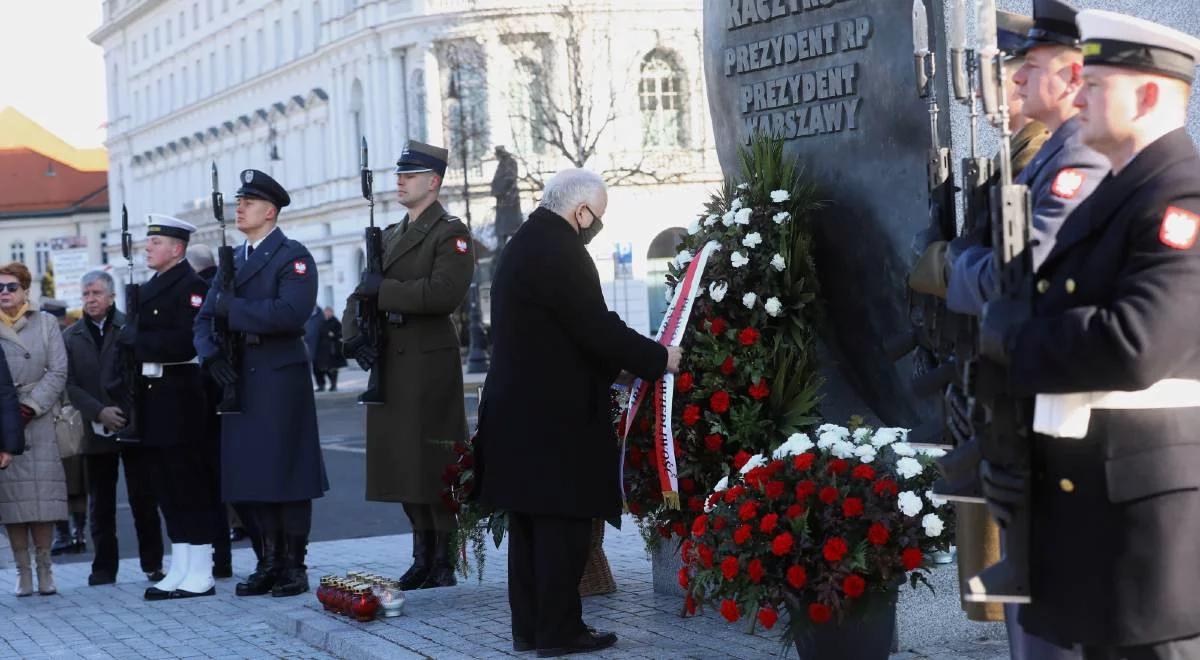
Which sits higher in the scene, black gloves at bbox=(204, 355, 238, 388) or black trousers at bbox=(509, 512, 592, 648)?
black gloves at bbox=(204, 355, 238, 388)

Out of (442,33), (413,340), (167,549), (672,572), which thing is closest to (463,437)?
(413,340)

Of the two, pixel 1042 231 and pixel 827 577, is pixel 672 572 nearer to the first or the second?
pixel 827 577

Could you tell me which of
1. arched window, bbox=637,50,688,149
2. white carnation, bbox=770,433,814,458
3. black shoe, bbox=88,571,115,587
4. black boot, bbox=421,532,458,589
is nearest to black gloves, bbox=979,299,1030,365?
white carnation, bbox=770,433,814,458

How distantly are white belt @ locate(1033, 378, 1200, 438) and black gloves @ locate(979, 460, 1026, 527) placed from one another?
13 centimetres

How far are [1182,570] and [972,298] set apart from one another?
2.52ft

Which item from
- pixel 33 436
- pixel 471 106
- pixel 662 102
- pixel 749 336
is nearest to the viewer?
pixel 749 336

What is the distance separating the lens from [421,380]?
326 inches

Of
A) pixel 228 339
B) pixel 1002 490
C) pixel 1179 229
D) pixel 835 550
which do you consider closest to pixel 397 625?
pixel 228 339

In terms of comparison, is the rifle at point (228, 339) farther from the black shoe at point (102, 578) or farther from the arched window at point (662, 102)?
the arched window at point (662, 102)

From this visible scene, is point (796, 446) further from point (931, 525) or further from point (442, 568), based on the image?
point (442, 568)

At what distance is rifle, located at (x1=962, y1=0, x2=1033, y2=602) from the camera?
358cm

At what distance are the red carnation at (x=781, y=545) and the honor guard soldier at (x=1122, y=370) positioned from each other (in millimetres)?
1910

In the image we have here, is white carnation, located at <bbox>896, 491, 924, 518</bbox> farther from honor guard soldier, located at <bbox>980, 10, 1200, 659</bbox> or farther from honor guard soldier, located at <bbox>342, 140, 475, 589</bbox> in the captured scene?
honor guard soldier, located at <bbox>342, 140, 475, 589</bbox>

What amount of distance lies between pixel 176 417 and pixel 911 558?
4.85m
